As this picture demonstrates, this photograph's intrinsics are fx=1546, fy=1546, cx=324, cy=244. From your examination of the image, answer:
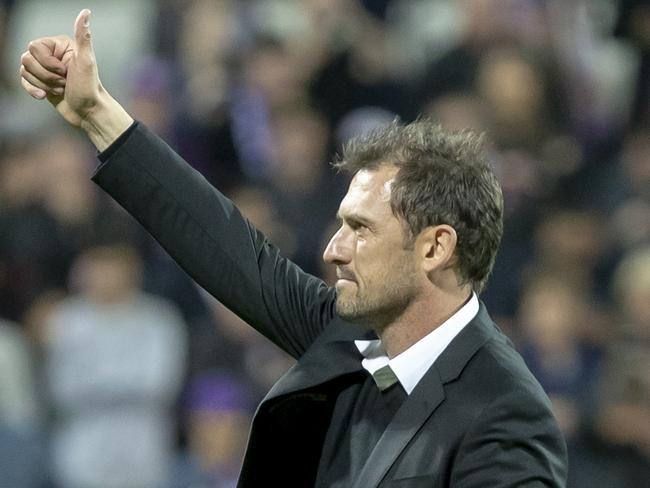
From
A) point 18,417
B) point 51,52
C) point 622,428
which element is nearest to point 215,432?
point 18,417

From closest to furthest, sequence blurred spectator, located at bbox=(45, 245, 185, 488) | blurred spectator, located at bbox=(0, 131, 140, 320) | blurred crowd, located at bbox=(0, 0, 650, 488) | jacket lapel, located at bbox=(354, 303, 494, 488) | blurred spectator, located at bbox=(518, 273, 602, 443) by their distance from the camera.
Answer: jacket lapel, located at bbox=(354, 303, 494, 488)
blurred spectator, located at bbox=(518, 273, 602, 443)
blurred crowd, located at bbox=(0, 0, 650, 488)
blurred spectator, located at bbox=(45, 245, 185, 488)
blurred spectator, located at bbox=(0, 131, 140, 320)

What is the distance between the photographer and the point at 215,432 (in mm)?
5328

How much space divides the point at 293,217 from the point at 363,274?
11.2 ft

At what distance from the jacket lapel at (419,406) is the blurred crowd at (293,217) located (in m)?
2.61

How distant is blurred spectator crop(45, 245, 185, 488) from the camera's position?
555cm

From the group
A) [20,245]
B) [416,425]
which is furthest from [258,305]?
[20,245]

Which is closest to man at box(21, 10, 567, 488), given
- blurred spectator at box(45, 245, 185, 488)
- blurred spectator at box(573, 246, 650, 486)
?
blurred spectator at box(573, 246, 650, 486)

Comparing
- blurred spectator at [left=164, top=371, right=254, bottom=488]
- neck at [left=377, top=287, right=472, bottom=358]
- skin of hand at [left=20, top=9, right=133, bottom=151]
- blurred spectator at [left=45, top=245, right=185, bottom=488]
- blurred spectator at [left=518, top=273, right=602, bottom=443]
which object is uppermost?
skin of hand at [left=20, top=9, right=133, bottom=151]

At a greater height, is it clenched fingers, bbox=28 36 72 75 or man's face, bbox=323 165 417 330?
clenched fingers, bbox=28 36 72 75

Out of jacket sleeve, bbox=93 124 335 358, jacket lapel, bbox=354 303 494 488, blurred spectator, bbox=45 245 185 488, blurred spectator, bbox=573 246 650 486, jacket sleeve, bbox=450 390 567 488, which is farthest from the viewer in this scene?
blurred spectator, bbox=45 245 185 488

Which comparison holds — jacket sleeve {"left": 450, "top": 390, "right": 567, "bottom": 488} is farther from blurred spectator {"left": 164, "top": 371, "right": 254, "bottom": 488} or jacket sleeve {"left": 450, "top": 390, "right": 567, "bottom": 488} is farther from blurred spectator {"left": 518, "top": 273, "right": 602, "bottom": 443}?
blurred spectator {"left": 164, "top": 371, "right": 254, "bottom": 488}

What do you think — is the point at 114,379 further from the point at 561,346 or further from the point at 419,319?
the point at 419,319

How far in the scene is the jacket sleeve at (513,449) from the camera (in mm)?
2291

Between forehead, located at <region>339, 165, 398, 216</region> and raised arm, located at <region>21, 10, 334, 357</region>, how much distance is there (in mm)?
213
